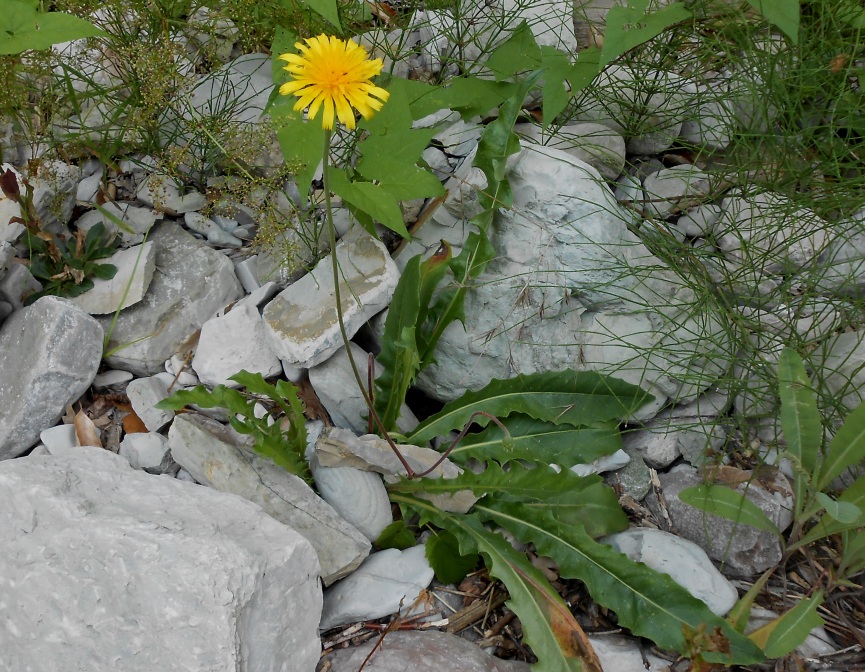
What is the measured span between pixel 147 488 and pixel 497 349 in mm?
1004

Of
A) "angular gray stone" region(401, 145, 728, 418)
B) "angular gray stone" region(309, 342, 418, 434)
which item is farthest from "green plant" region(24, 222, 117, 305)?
"angular gray stone" region(401, 145, 728, 418)

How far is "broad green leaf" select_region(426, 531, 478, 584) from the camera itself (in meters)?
1.78

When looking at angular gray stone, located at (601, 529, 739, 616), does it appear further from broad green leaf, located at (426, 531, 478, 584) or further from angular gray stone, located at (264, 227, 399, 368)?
angular gray stone, located at (264, 227, 399, 368)

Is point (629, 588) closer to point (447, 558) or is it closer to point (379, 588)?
point (447, 558)

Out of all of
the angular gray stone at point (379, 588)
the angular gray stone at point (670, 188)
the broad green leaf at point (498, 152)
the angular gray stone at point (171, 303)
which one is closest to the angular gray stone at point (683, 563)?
the angular gray stone at point (379, 588)

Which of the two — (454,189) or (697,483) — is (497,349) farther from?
(697,483)

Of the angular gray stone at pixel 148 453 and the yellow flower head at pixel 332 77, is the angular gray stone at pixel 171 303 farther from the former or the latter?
the yellow flower head at pixel 332 77

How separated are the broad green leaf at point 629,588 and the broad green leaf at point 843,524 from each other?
0.35m

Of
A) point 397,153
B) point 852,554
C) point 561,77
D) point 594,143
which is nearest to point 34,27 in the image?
point 397,153

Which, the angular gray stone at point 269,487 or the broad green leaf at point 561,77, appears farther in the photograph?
the broad green leaf at point 561,77

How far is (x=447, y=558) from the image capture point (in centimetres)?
179

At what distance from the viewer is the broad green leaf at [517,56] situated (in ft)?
7.22

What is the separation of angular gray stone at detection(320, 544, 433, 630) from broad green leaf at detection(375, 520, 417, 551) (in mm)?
22

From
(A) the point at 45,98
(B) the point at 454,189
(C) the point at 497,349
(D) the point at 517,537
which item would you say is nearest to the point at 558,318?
(C) the point at 497,349
